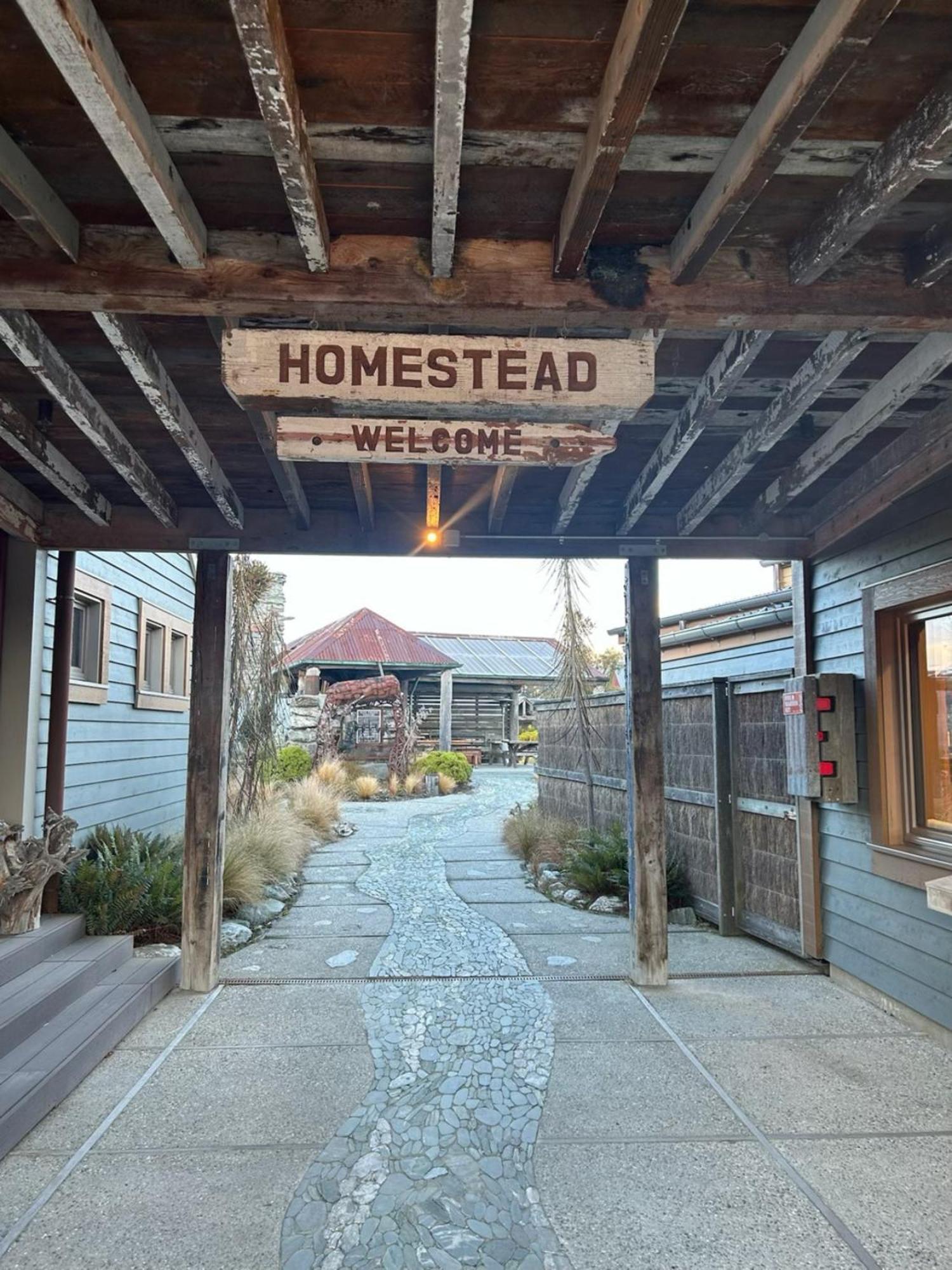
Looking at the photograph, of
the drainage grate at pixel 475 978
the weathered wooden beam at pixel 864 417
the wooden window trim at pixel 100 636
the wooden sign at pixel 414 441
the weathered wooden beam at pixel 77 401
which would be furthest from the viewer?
the wooden window trim at pixel 100 636

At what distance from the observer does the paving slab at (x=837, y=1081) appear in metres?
3.43

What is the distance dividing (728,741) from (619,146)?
5.36 metres

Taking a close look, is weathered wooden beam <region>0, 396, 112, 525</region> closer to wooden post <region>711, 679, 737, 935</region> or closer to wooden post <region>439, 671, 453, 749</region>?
wooden post <region>711, 679, 737, 935</region>

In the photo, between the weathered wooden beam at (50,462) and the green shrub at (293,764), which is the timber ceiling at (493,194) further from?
the green shrub at (293,764)

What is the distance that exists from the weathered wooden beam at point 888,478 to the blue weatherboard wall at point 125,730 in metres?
4.93

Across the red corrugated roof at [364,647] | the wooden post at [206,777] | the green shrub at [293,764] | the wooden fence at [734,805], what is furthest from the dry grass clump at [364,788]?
the wooden post at [206,777]

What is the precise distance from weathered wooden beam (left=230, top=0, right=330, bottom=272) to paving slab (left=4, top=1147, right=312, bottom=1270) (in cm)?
302

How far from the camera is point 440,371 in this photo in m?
2.51

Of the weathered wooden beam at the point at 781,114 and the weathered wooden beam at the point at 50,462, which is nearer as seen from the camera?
the weathered wooden beam at the point at 781,114

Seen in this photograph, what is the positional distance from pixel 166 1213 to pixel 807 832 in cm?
423

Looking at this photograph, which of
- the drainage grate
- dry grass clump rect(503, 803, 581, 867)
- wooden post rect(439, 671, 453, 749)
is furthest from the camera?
wooden post rect(439, 671, 453, 749)

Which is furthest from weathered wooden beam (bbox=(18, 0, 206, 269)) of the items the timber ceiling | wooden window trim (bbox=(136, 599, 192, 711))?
wooden window trim (bbox=(136, 599, 192, 711))

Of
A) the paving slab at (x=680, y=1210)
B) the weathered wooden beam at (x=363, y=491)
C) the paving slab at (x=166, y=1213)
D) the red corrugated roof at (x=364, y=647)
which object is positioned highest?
the red corrugated roof at (x=364, y=647)

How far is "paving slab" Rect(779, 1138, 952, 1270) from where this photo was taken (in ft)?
8.55
